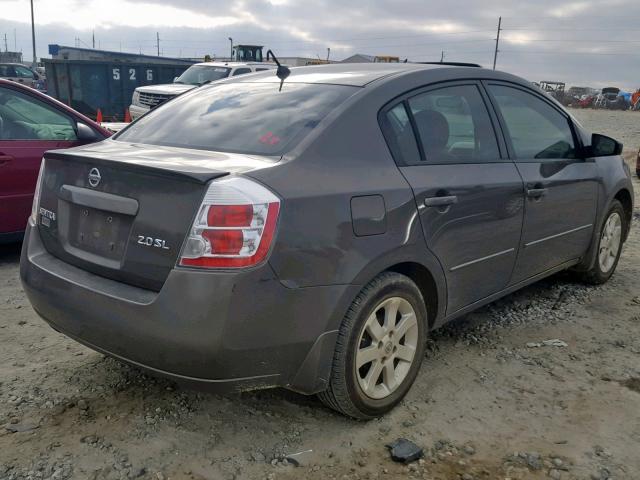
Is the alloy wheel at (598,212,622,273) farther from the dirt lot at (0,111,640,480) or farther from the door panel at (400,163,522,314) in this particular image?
the door panel at (400,163,522,314)

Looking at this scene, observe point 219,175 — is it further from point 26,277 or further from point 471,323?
point 471,323

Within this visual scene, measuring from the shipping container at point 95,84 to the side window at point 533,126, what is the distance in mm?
15783

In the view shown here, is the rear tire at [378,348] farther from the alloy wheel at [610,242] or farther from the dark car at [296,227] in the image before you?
the alloy wheel at [610,242]

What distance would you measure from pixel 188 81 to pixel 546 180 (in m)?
13.5

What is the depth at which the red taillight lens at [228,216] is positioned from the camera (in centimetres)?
232

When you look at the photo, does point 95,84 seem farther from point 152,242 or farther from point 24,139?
point 152,242

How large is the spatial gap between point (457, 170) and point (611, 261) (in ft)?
8.65

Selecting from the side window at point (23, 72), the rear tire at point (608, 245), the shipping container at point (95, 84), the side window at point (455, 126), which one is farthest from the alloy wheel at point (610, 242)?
the side window at point (23, 72)

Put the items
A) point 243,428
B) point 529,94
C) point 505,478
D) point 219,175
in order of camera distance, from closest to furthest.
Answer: point 219,175
point 505,478
point 243,428
point 529,94

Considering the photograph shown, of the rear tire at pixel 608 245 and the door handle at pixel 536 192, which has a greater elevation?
the door handle at pixel 536 192

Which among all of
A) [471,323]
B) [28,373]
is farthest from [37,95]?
[471,323]

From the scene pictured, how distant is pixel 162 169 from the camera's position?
2461mm

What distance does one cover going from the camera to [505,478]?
257 centimetres

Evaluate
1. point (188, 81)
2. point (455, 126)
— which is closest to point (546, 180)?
point (455, 126)
